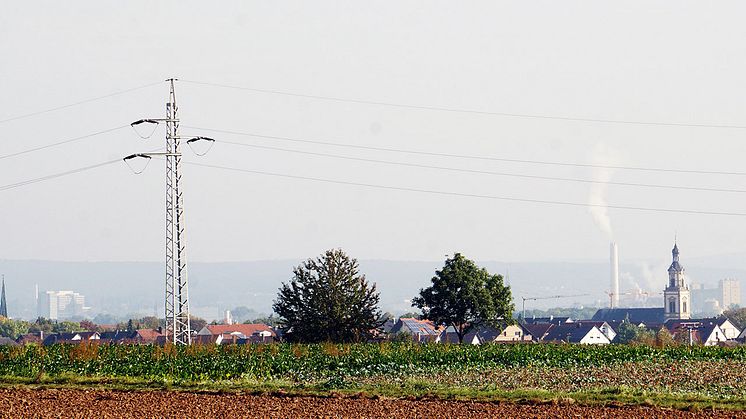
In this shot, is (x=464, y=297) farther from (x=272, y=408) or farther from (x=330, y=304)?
(x=272, y=408)

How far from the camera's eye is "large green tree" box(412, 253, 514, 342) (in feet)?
297

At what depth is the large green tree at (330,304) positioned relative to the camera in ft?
256

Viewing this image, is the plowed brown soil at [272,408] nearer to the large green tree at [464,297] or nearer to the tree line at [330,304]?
the tree line at [330,304]

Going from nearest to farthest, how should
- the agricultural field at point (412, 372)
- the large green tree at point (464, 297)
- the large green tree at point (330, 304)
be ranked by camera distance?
the agricultural field at point (412, 372), the large green tree at point (330, 304), the large green tree at point (464, 297)

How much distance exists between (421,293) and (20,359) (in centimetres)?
4209

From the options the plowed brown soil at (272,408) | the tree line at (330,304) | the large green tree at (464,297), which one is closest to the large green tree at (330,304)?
the tree line at (330,304)

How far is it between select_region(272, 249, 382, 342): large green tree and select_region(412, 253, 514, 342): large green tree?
12.3m

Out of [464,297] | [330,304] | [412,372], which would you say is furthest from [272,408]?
[464,297]

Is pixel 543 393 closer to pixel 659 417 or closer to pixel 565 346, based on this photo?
pixel 659 417

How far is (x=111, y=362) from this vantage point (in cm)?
5312

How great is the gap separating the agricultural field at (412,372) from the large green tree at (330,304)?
15.1 m

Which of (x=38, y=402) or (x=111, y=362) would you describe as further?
(x=111, y=362)

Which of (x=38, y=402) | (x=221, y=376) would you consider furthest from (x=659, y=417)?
(x=221, y=376)

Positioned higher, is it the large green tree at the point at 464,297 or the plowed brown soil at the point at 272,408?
the large green tree at the point at 464,297
